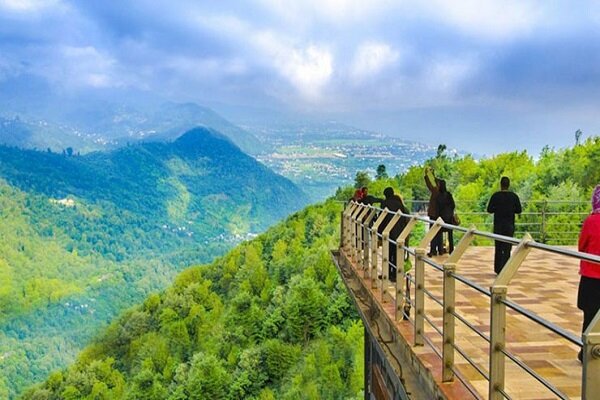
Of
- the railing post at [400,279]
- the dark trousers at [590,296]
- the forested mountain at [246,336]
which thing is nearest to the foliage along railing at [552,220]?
the railing post at [400,279]

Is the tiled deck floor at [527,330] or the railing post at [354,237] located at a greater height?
the railing post at [354,237]

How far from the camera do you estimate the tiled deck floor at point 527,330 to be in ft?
13.4

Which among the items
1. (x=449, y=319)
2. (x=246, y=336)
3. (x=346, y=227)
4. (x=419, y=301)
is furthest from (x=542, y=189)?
(x=246, y=336)

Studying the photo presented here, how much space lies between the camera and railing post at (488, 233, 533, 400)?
327 cm

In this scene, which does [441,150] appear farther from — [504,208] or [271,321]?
[504,208]

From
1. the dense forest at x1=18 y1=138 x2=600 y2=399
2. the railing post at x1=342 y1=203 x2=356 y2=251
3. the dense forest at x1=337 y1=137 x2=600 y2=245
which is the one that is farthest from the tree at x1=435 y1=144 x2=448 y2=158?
the railing post at x1=342 y1=203 x2=356 y2=251

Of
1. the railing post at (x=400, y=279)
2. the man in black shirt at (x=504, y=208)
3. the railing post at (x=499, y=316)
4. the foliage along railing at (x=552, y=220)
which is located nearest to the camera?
the railing post at (x=499, y=316)

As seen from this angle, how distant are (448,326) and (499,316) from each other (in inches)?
35.3

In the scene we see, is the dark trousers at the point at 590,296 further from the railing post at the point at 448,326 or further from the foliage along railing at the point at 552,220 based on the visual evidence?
the foliage along railing at the point at 552,220

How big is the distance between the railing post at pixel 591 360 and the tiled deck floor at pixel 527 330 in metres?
1.52

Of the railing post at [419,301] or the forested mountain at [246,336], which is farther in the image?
the forested mountain at [246,336]

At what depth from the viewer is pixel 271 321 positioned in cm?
4984

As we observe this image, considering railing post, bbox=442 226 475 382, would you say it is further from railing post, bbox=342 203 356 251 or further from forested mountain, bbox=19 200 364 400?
forested mountain, bbox=19 200 364 400

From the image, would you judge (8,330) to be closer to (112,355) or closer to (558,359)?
A: (112,355)
